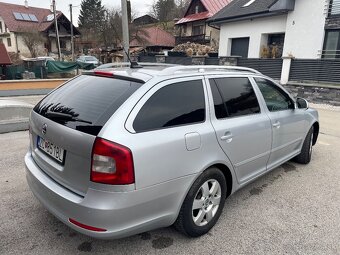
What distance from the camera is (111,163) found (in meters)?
2.09

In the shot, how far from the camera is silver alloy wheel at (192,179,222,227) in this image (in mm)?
2688

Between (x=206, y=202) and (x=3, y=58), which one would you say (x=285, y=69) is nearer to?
(x=206, y=202)

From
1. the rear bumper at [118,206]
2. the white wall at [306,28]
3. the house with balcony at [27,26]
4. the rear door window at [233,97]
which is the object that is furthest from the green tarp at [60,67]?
the house with balcony at [27,26]

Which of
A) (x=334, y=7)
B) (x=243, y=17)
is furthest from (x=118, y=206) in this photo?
(x=243, y=17)

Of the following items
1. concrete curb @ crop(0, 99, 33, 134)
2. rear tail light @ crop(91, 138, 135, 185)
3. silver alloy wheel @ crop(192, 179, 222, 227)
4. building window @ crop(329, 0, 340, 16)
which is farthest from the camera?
building window @ crop(329, 0, 340, 16)

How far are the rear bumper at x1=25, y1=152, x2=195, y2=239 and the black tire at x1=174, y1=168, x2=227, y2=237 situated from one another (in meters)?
0.11

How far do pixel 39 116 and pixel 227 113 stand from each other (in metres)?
1.81

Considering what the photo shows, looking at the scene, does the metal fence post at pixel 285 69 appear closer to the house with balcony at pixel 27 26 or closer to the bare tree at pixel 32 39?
the bare tree at pixel 32 39

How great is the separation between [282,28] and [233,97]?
661 inches

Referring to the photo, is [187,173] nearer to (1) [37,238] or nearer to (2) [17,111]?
(1) [37,238]

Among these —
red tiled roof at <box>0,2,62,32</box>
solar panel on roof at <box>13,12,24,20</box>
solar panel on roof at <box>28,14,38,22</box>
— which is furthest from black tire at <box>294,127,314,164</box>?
solar panel on roof at <box>28,14,38,22</box>

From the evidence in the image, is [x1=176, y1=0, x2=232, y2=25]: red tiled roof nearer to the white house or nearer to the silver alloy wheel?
the white house

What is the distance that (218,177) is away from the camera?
2812 millimetres

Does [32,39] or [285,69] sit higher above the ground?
[32,39]
